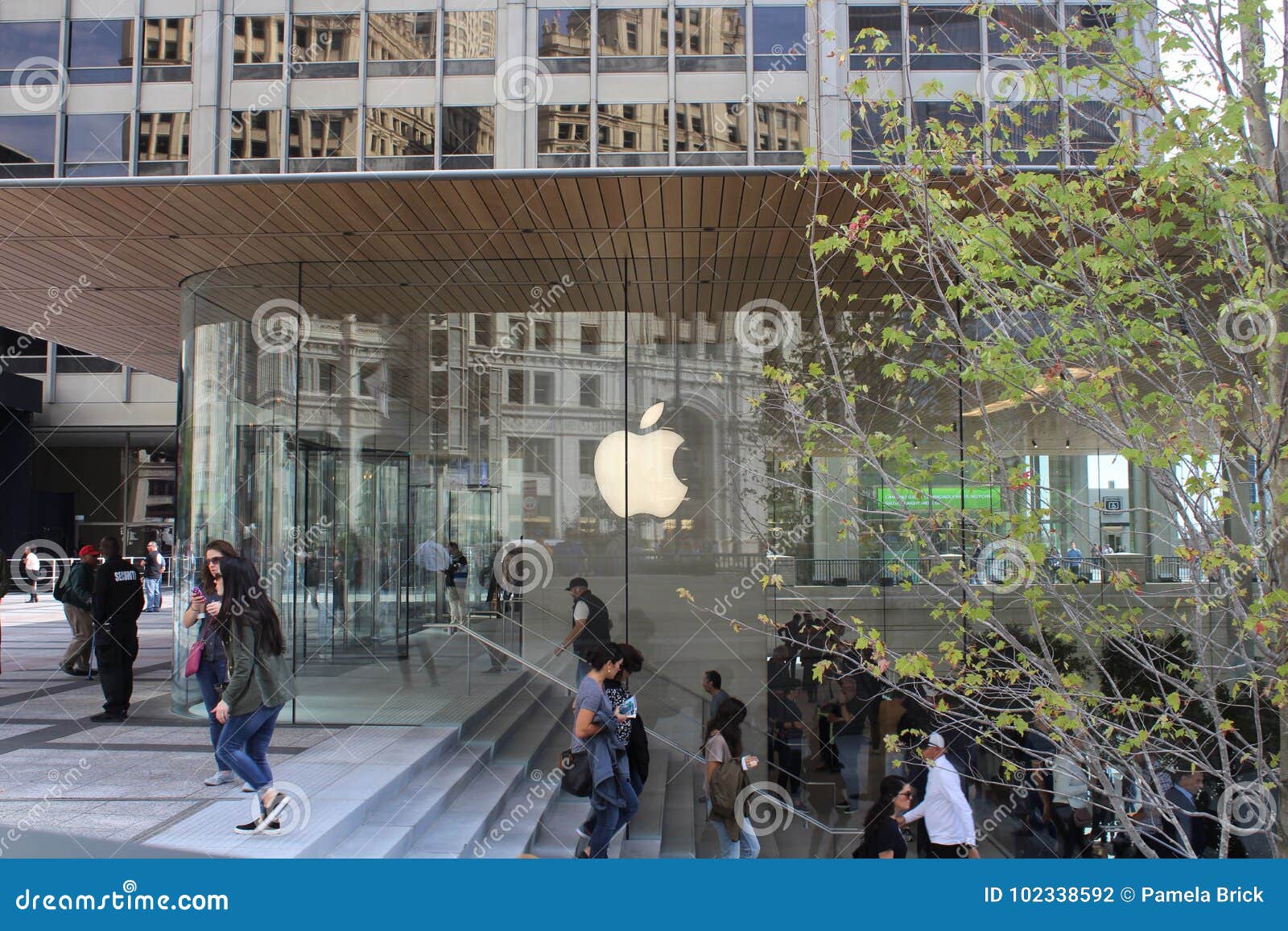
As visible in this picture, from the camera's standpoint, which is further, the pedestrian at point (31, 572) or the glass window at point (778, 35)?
the pedestrian at point (31, 572)

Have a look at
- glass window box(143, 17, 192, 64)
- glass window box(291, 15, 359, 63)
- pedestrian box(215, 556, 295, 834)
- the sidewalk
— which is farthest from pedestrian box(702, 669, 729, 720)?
glass window box(143, 17, 192, 64)

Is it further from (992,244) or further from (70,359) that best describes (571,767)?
(70,359)

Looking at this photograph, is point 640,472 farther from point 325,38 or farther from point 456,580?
point 325,38

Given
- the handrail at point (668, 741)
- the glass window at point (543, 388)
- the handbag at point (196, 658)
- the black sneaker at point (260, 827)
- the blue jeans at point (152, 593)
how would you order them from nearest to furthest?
the black sneaker at point (260, 827) → the handbag at point (196, 658) → the handrail at point (668, 741) → the glass window at point (543, 388) → the blue jeans at point (152, 593)

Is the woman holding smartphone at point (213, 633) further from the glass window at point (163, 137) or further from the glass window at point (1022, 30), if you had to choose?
the glass window at point (1022, 30)

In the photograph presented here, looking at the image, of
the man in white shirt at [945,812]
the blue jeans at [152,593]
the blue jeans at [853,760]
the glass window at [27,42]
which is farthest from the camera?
the blue jeans at [152,593]

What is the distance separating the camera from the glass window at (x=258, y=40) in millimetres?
8672

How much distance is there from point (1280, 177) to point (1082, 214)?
76 cm

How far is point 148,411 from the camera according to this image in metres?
35.9

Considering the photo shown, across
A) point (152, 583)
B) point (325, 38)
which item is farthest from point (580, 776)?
point (152, 583)

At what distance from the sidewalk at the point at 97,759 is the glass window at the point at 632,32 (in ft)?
22.8

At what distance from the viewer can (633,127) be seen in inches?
330

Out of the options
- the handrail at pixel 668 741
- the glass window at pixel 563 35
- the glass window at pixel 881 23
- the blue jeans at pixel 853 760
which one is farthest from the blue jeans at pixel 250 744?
the glass window at pixel 881 23

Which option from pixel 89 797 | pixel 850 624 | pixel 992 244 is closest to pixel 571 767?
pixel 850 624
